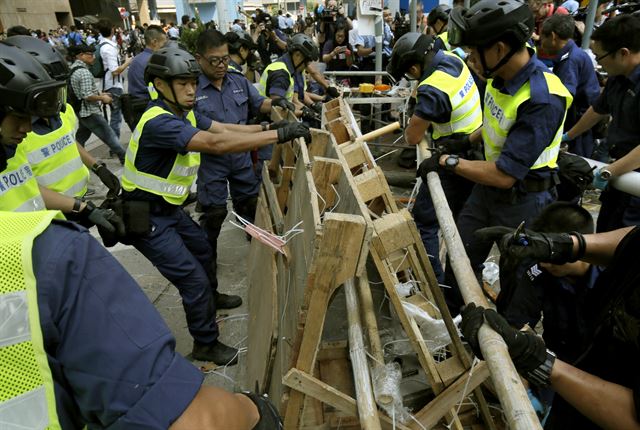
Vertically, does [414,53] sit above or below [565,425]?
above

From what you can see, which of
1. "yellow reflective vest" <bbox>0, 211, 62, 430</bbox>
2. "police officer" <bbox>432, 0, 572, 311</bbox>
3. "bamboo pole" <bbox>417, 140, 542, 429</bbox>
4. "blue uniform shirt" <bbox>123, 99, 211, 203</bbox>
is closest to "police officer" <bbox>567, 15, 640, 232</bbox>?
"police officer" <bbox>432, 0, 572, 311</bbox>

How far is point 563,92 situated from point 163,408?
2496 millimetres

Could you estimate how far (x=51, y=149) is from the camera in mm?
2982

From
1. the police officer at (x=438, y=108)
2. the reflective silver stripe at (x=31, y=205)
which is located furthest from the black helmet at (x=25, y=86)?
the police officer at (x=438, y=108)

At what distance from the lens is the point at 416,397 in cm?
206

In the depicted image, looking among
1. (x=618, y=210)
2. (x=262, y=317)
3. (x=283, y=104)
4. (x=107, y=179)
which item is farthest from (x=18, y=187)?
(x=618, y=210)

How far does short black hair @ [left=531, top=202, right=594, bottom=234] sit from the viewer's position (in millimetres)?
2037

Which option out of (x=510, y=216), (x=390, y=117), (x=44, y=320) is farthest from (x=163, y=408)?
(x=390, y=117)

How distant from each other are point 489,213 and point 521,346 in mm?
1677

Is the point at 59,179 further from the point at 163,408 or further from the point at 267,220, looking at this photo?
the point at 163,408

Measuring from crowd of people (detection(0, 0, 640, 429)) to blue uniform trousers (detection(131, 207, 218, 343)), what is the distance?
0.04 ft

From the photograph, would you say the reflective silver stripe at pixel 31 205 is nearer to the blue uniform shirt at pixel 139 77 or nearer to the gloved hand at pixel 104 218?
the gloved hand at pixel 104 218

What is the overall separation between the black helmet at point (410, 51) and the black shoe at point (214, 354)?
261cm

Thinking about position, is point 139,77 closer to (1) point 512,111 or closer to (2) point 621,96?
(1) point 512,111
